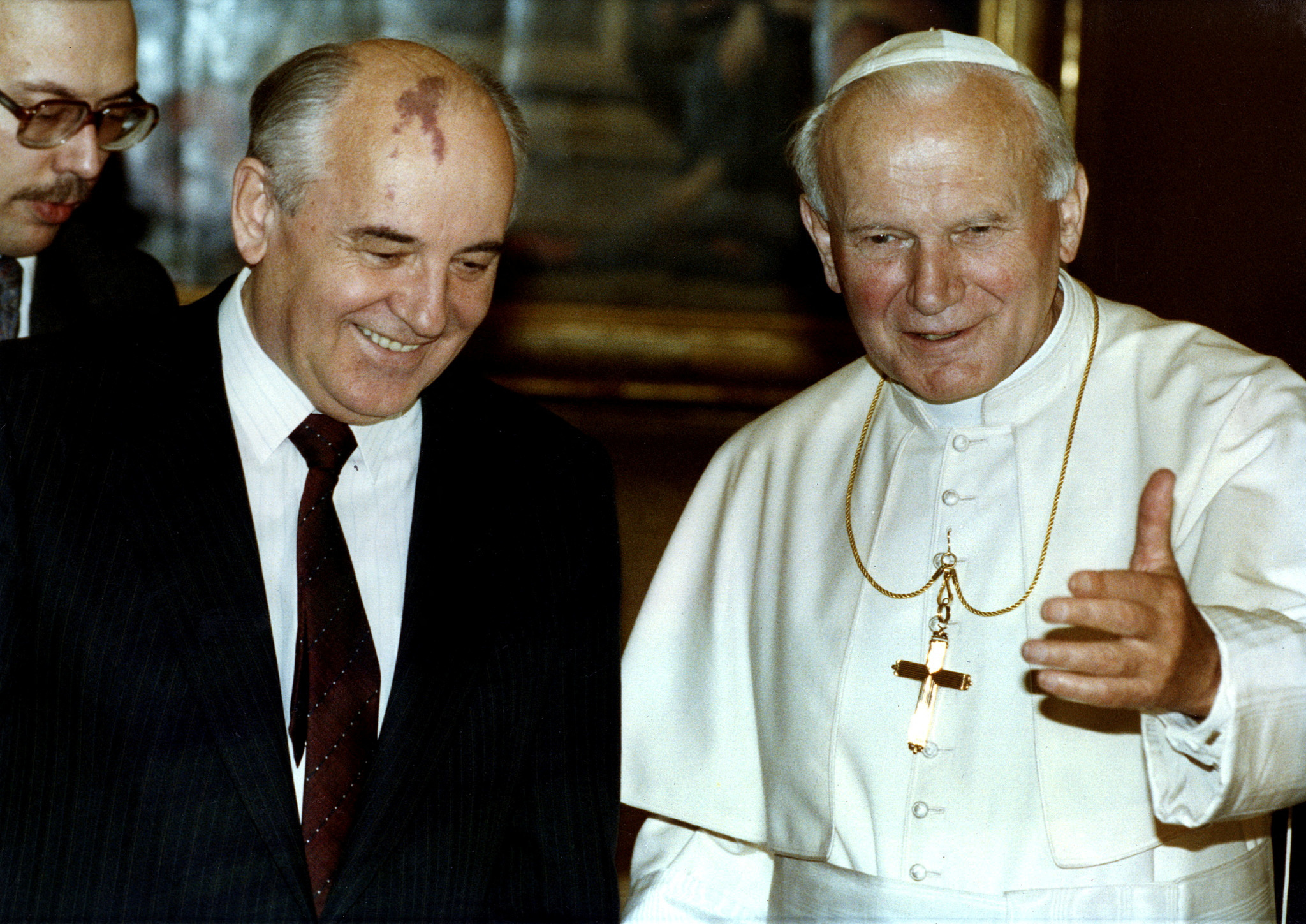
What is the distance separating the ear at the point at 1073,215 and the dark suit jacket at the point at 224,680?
2.76ft

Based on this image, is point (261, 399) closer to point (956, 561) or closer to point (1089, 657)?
point (956, 561)

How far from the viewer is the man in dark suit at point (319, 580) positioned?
74.9 inches

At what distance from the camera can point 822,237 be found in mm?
2422

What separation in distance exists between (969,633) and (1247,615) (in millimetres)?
509

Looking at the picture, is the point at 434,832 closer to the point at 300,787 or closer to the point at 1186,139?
the point at 300,787

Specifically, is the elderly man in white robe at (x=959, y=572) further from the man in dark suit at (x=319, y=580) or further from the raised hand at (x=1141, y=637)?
the man in dark suit at (x=319, y=580)

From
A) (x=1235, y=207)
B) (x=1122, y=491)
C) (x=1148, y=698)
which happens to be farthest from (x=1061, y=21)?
(x=1148, y=698)

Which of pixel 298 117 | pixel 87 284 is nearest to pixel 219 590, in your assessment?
pixel 298 117

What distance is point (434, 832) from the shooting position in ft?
6.79

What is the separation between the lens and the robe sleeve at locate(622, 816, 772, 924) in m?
2.33

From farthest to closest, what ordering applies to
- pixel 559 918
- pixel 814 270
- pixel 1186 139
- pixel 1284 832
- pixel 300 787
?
pixel 814 270 < pixel 1186 139 < pixel 1284 832 < pixel 559 918 < pixel 300 787

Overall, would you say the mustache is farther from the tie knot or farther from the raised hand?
the raised hand

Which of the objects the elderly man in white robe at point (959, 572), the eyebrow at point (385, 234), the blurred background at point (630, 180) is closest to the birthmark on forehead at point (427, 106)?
the eyebrow at point (385, 234)

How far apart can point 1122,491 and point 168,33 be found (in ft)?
12.3
